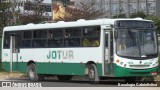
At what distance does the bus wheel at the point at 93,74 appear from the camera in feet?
68.8

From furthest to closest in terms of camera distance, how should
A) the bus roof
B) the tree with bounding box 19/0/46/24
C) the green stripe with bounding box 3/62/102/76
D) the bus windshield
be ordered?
1. the tree with bounding box 19/0/46/24
2. the green stripe with bounding box 3/62/102/76
3. the bus roof
4. the bus windshield

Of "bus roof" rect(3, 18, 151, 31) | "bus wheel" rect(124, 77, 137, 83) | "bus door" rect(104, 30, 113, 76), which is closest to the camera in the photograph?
"bus door" rect(104, 30, 113, 76)

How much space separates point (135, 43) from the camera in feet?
66.1

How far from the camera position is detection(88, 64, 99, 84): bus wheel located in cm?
2098

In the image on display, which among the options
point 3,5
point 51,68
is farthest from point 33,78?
point 3,5

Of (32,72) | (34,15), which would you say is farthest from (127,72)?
(34,15)

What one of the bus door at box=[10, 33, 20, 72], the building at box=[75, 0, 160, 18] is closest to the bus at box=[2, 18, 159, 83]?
the bus door at box=[10, 33, 20, 72]

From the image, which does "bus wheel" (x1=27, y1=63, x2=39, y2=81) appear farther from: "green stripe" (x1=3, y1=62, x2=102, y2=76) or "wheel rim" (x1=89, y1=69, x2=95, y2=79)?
"wheel rim" (x1=89, y1=69, x2=95, y2=79)

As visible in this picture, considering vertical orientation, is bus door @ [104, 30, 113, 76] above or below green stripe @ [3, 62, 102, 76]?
above

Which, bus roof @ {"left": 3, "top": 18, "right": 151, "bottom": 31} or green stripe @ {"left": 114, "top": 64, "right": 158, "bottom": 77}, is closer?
green stripe @ {"left": 114, "top": 64, "right": 158, "bottom": 77}

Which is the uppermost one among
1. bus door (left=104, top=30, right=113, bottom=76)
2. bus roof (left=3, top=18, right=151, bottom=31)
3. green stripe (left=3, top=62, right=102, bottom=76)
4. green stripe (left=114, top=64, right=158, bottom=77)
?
bus roof (left=3, top=18, right=151, bottom=31)

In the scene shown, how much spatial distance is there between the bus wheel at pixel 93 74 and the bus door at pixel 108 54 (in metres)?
0.51

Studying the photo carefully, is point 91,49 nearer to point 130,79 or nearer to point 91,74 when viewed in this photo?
point 91,74

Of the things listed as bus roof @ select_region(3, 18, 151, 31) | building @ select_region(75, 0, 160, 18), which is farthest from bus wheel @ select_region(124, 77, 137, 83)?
building @ select_region(75, 0, 160, 18)
